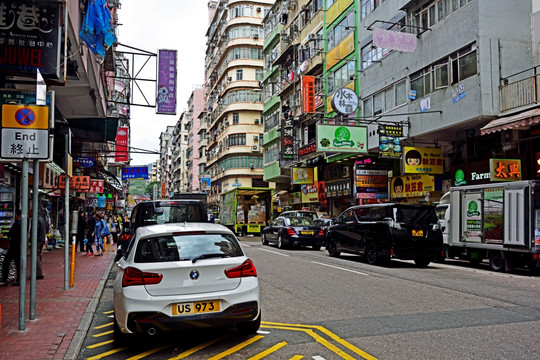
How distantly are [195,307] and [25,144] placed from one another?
324 centimetres

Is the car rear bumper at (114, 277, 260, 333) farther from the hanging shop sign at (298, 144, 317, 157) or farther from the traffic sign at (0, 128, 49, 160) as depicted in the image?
the hanging shop sign at (298, 144, 317, 157)

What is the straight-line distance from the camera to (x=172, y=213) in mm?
13070

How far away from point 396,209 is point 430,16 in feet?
36.2

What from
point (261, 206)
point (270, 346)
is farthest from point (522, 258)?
point (261, 206)

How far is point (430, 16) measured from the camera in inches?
838

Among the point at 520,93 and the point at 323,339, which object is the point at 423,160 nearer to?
the point at 520,93

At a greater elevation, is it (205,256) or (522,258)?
(205,256)

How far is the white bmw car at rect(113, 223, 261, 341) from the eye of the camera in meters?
5.45

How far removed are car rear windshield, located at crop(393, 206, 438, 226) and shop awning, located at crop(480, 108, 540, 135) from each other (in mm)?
4260

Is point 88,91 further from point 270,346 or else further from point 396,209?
point 270,346

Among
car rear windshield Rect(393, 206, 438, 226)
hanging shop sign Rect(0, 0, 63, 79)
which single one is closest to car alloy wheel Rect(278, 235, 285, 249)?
car rear windshield Rect(393, 206, 438, 226)

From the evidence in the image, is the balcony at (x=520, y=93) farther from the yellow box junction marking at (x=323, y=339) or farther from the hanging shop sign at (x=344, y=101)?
the yellow box junction marking at (x=323, y=339)

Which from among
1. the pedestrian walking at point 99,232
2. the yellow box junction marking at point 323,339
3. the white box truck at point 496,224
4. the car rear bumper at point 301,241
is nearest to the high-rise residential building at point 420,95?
the white box truck at point 496,224

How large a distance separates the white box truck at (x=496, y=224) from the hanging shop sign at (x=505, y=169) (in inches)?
92.4
